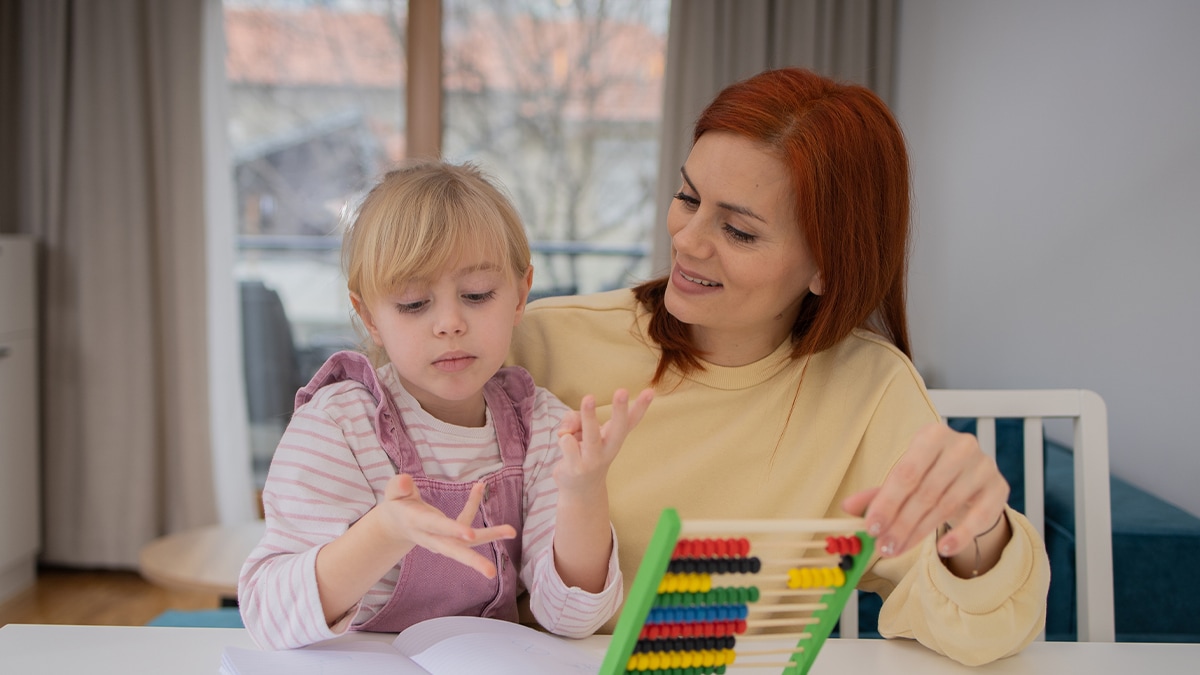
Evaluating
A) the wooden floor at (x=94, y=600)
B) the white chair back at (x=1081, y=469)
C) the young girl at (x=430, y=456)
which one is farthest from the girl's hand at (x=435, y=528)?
the wooden floor at (x=94, y=600)

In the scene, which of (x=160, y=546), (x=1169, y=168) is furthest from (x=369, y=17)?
(x=1169, y=168)

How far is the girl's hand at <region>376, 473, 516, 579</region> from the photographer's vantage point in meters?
0.76

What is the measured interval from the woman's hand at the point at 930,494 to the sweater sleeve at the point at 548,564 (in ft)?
1.04

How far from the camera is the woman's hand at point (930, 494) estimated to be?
2.67 feet

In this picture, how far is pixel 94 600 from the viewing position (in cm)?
357

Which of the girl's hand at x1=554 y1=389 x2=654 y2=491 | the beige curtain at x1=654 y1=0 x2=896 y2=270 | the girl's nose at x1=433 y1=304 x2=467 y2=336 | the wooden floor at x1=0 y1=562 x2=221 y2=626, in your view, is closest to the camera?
the girl's hand at x1=554 y1=389 x2=654 y2=491

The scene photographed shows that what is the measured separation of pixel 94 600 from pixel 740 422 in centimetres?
310

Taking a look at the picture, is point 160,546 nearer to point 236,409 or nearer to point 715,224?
point 236,409

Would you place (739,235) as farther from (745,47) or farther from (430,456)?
(745,47)

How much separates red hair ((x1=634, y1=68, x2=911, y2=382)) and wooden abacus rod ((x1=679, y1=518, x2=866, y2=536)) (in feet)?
1.88

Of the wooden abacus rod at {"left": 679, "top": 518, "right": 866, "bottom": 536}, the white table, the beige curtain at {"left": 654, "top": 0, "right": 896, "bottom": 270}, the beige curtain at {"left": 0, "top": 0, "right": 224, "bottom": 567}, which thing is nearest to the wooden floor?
the beige curtain at {"left": 0, "top": 0, "right": 224, "bottom": 567}

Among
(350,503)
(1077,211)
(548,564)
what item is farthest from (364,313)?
(1077,211)

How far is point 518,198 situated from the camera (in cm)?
411

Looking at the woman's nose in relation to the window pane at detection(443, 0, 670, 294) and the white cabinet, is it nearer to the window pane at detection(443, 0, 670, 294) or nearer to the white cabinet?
the window pane at detection(443, 0, 670, 294)
